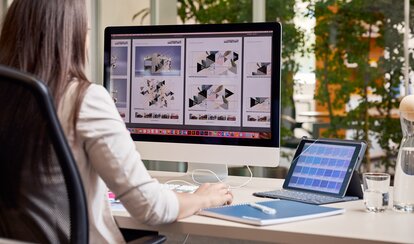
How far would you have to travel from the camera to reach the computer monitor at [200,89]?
2.32m

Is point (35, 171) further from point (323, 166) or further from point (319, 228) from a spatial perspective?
point (323, 166)

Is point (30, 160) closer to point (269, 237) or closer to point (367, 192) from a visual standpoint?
point (269, 237)

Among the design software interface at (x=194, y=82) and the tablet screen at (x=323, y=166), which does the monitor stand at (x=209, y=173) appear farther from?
the tablet screen at (x=323, y=166)

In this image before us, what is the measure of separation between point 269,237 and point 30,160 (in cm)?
60

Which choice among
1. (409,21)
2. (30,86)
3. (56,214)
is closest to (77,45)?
(30,86)

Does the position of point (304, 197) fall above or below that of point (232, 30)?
below

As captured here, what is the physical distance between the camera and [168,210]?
5.60 feet

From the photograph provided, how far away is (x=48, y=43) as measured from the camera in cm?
163

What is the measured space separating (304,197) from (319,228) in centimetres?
38

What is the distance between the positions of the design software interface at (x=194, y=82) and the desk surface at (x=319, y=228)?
0.55 metres

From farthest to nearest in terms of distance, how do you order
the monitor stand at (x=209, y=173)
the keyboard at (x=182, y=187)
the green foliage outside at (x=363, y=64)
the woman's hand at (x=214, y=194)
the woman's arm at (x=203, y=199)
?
1. the green foliage outside at (x=363, y=64)
2. the monitor stand at (x=209, y=173)
3. the keyboard at (x=182, y=187)
4. the woman's hand at (x=214, y=194)
5. the woman's arm at (x=203, y=199)

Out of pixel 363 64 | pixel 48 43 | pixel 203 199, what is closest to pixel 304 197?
pixel 203 199

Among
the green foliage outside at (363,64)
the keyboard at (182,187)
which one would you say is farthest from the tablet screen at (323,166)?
the green foliage outside at (363,64)

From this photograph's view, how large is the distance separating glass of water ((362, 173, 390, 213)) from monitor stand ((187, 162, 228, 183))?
642mm
